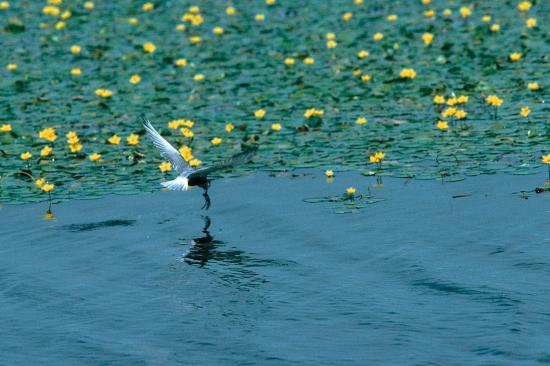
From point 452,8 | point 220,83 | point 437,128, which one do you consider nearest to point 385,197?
point 437,128

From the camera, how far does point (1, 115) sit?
1389 centimetres

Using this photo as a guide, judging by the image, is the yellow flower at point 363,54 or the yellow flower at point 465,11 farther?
the yellow flower at point 465,11

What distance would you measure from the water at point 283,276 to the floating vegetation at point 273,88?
0.60 m

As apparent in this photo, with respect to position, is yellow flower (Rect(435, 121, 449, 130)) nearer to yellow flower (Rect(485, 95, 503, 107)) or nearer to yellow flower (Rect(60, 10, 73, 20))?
yellow flower (Rect(485, 95, 503, 107))

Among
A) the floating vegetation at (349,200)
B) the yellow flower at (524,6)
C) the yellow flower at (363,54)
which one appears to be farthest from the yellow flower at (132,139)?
the yellow flower at (524,6)

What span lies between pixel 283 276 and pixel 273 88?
5611 millimetres

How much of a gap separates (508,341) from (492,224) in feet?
7.63

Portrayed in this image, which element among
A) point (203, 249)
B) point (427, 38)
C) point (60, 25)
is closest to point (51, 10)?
point (60, 25)

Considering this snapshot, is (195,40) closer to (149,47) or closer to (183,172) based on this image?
(149,47)

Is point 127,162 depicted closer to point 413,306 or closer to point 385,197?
point 385,197

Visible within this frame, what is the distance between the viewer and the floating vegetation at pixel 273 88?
1184 cm

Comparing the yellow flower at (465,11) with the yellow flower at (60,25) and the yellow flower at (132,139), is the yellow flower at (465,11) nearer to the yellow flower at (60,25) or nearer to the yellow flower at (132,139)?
the yellow flower at (60,25)

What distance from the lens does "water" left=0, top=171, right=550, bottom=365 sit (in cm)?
796

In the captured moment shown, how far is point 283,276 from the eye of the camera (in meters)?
9.24
